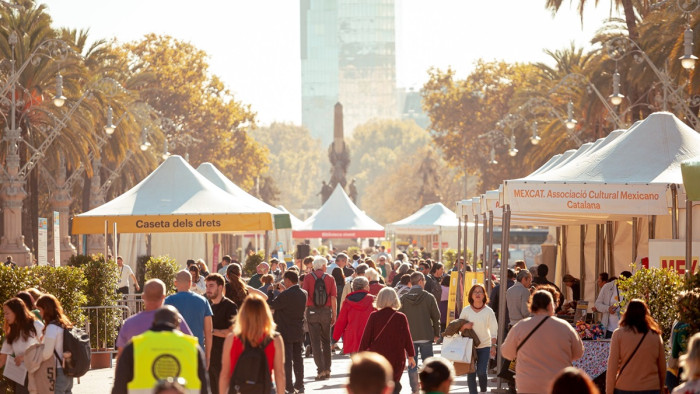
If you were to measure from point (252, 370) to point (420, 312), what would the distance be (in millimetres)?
6316

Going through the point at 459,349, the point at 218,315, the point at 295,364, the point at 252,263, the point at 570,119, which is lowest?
the point at 295,364

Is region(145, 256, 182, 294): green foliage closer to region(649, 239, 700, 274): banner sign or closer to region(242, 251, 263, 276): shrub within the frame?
region(242, 251, 263, 276): shrub

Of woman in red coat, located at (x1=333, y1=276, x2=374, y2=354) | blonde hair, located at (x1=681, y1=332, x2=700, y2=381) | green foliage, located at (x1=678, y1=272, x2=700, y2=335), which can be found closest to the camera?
blonde hair, located at (x1=681, y1=332, x2=700, y2=381)

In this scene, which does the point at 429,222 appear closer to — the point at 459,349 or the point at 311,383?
the point at 311,383

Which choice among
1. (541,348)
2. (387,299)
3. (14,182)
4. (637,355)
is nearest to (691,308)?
(637,355)

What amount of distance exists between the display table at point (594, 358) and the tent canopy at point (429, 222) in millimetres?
32520

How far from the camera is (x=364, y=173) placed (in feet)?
612

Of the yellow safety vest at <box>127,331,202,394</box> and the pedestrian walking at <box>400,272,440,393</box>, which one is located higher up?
the yellow safety vest at <box>127,331,202,394</box>

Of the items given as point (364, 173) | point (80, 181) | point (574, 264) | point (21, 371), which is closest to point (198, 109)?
point (80, 181)

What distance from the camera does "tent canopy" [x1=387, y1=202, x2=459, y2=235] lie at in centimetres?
4759

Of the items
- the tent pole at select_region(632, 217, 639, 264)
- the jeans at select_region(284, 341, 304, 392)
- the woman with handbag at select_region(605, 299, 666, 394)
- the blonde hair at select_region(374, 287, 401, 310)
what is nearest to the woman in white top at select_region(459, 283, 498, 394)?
the blonde hair at select_region(374, 287, 401, 310)

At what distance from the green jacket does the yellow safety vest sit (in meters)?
7.61

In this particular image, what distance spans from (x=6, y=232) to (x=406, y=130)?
492ft

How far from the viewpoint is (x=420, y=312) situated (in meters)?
15.8
